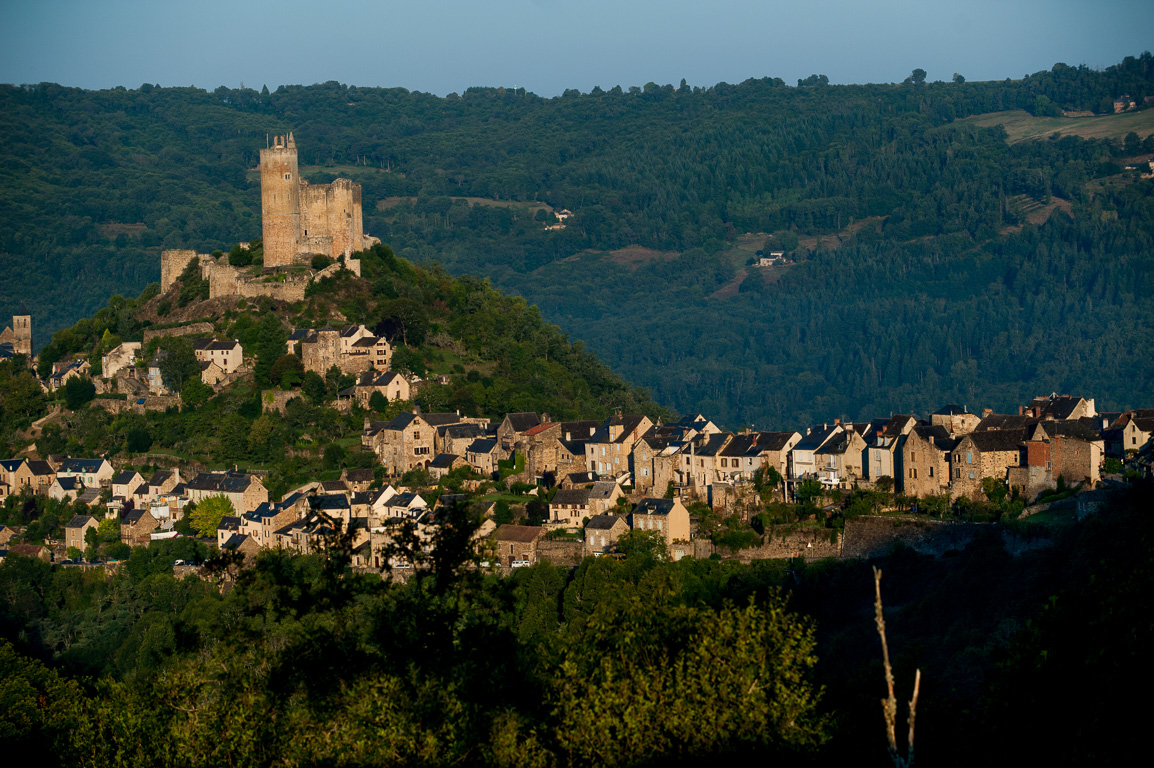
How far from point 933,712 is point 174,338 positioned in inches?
2237

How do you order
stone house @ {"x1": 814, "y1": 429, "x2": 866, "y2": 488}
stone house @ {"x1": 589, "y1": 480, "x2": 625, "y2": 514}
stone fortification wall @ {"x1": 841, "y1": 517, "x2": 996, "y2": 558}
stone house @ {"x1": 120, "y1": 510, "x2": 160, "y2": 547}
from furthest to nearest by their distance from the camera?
stone house @ {"x1": 120, "y1": 510, "x2": 160, "y2": 547} < stone house @ {"x1": 589, "y1": 480, "x2": 625, "y2": 514} < stone house @ {"x1": 814, "y1": 429, "x2": 866, "y2": 488} < stone fortification wall @ {"x1": 841, "y1": 517, "x2": 996, "y2": 558}

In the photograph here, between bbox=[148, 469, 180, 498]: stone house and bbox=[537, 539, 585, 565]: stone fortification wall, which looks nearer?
bbox=[537, 539, 585, 565]: stone fortification wall

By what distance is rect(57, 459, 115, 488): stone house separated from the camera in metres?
68.4

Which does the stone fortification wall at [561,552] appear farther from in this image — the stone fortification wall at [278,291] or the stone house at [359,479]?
the stone fortification wall at [278,291]

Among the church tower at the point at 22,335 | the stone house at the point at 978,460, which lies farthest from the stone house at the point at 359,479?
the church tower at the point at 22,335

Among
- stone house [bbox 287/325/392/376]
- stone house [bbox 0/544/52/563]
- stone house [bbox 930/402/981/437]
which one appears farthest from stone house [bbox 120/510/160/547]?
stone house [bbox 930/402/981/437]

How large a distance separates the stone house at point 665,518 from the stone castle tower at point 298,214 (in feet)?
114

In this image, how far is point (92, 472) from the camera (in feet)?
225

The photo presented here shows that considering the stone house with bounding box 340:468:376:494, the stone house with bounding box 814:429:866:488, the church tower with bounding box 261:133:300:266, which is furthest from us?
the church tower with bounding box 261:133:300:266

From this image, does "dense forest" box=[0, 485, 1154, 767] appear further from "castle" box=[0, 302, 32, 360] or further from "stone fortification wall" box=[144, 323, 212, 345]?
"castle" box=[0, 302, 32, 360]

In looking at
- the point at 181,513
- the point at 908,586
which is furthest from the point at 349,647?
the point at 181,513

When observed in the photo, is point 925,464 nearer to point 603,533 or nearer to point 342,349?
point 603,533

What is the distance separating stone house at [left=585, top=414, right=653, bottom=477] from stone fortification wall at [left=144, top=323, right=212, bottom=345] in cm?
2592

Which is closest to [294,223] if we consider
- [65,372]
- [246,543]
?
[65,372]
